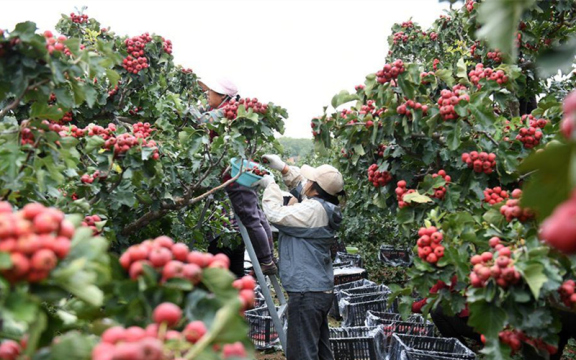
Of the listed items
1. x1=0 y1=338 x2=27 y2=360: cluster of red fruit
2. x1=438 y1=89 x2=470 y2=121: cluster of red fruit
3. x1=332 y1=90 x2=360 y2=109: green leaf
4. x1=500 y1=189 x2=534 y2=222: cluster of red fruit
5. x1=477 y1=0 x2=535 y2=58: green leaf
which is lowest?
x1=0 y1=338 x2=27 y2=360: cluster of red fruit

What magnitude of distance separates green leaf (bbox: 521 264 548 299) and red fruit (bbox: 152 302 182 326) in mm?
1523

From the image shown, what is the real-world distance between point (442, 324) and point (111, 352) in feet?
14.2

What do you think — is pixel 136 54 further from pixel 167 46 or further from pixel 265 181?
pixel 265 181

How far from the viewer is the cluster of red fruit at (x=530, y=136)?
345 cm

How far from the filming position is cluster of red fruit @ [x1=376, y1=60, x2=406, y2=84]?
3613 millimetres

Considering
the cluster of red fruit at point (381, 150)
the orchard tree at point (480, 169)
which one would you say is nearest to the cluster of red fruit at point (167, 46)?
the orchard tree at point (480, 169)

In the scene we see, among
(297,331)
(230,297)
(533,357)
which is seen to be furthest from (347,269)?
(230,297)

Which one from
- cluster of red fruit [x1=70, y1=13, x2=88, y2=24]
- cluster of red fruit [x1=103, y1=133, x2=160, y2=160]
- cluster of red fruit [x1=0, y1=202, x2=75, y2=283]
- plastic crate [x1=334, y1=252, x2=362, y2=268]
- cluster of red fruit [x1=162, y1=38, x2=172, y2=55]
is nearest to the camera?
cluster of red fruit [x1=0, y1=202, x2=75, y2=283]

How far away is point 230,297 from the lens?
1.18m

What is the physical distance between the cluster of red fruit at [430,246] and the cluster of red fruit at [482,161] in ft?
3.00

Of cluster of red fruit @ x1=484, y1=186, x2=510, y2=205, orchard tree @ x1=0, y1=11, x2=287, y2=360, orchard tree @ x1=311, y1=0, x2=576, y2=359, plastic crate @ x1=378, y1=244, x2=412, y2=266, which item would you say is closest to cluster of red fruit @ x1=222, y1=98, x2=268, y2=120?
orchard tree @ x1=0, y1=11, x2=287, y2=360

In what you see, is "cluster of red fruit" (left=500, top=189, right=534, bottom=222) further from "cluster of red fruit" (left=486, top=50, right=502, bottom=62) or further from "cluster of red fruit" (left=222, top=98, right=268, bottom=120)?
"cluster of red fruit" (left=486, top=50, right=502, bottom=62)

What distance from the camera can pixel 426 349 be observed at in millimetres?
4629

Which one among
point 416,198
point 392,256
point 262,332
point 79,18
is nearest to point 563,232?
point 416,198
